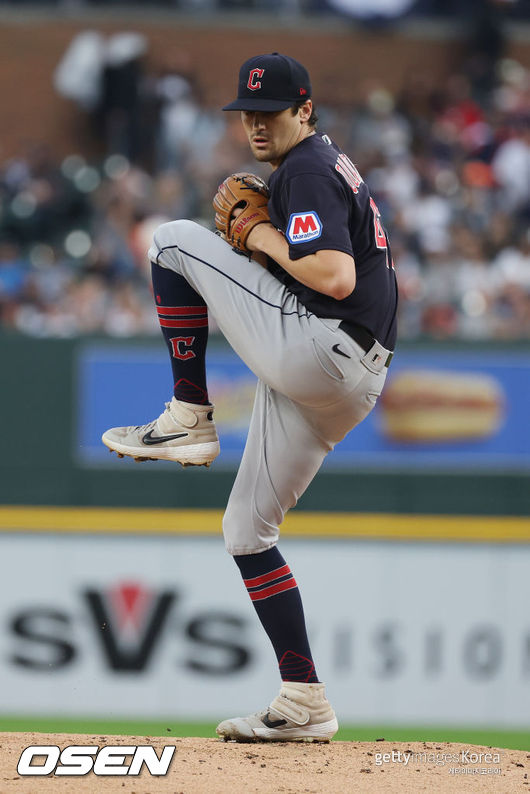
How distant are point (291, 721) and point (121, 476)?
3.35 metres

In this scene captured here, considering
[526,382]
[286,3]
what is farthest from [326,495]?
[286,3]

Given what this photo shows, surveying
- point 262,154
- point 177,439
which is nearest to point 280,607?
point 177,439

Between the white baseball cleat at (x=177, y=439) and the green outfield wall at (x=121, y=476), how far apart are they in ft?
10.0

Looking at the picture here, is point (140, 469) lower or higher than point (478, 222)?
lower

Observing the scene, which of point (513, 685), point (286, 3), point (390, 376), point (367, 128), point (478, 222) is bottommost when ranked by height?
point (513, 685)

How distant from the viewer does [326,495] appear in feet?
25.2

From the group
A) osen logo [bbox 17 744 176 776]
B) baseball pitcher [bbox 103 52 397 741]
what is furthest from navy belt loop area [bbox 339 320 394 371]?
osen logo [bbox 17 744 176 776]

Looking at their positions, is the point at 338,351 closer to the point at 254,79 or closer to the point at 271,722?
the point at 254,79

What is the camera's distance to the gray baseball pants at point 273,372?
4039mm

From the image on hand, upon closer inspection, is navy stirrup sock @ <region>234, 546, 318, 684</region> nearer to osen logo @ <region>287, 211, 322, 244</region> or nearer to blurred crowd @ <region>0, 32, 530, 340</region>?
osen logo @ <region>287, 211, 322, 244</region>

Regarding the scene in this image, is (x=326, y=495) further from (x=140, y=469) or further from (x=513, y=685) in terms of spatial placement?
(x=513, y=685)

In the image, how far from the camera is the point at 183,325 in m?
4.31

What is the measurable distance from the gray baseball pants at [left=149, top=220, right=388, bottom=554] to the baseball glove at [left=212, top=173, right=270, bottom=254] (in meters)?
0.07

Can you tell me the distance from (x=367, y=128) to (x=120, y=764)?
8330 mm
